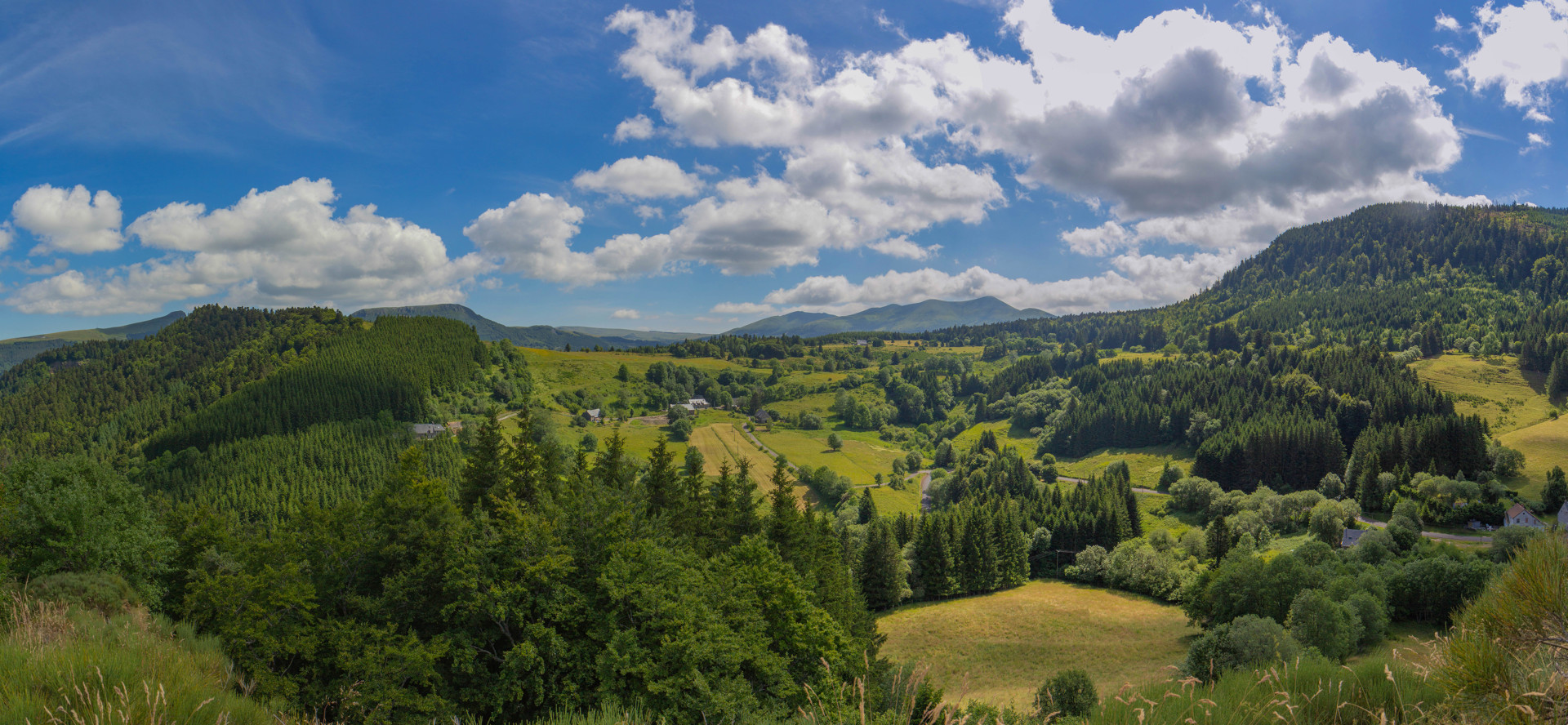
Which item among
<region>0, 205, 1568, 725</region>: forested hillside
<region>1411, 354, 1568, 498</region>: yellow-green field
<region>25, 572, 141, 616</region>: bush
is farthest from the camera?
<region>1411, 354, 1568, 498</region>: yellow-green field

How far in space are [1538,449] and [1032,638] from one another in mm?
99648

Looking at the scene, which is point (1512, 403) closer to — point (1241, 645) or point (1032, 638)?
point (1032, 638)

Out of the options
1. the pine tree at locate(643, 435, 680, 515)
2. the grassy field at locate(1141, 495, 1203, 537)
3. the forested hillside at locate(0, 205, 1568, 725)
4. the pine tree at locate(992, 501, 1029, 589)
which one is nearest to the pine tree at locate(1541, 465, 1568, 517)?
the forested hillside at locate(0, 205, 1568, 725)

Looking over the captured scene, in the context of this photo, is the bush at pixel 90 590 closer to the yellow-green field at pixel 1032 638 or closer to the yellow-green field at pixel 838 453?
the yellow-green field at pixel 1032 638

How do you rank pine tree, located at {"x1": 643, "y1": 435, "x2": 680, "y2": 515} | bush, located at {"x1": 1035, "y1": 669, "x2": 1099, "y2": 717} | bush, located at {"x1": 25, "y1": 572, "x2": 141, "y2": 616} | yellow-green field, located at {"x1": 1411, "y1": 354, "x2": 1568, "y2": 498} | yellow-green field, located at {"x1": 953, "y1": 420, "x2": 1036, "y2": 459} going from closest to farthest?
bush, located at {"x1": 25, "y1": 572, "x2": 141, "y2": 616} → bush, located at {"x1": 1035, "y1": 669, "x2": 1099, "y2": 717} → pine tree, located at {"x1": 643, "y1": 435, "x2": 680, "y2": 515} → yellow-green field, located at {"x1": 1411, "y1": 354, "x2": 1568, "y2": 498} → yellow-green field, located at {"x1": 953, "y1": 420, "x2": 1036, "y2": 459}

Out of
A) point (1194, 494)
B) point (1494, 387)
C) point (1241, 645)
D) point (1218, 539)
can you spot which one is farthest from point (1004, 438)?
point (1241, 645)

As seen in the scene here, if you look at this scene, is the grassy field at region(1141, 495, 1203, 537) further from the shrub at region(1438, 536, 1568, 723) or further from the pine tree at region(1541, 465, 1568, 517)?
the shrub at region(1438, 536, 1568, 723)

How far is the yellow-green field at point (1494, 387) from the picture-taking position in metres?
129

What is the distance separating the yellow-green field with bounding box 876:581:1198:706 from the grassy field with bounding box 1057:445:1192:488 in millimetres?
63115

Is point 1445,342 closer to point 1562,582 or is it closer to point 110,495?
point 1562,582

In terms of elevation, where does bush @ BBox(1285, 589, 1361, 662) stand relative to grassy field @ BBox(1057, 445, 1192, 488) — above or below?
above

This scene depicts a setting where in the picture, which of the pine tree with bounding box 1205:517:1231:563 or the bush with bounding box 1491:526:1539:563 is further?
the pine tree with bounding box 1205:517:1231:563

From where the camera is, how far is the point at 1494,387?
147m

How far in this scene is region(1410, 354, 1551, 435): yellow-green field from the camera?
129 meters
